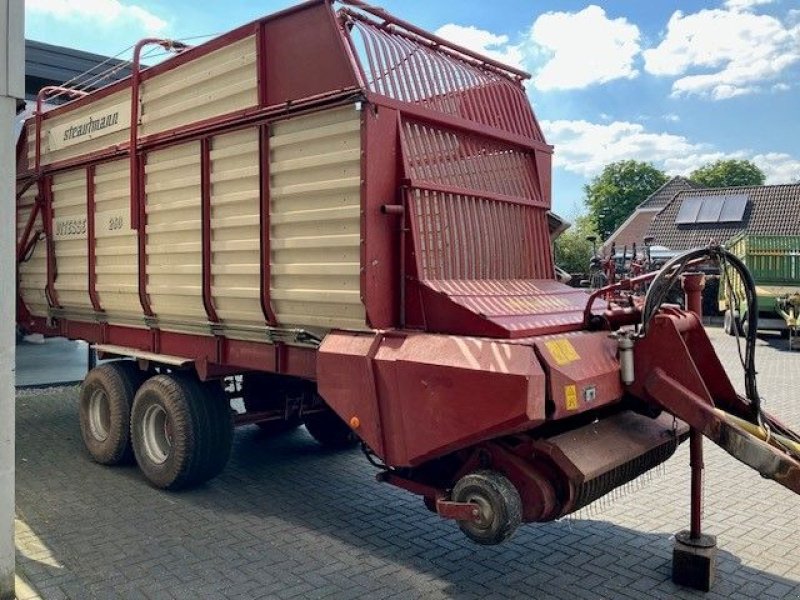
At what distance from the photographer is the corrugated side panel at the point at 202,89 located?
4.55 meters

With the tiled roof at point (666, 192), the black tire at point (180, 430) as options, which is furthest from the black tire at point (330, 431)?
the tiled roof at point (666, 192)

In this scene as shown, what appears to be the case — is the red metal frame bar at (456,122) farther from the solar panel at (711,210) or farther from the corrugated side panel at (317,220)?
the solar panel at (711,210)

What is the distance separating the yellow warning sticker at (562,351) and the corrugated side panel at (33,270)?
5.40 metres

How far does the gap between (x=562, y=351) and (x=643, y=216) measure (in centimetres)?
4565

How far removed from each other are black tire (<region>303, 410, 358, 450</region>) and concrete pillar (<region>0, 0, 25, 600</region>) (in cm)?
298

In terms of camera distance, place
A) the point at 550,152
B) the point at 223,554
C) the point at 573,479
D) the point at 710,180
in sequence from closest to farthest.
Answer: the point at 573,479, the point at 223,554, the point at 550,152, the point at 710,180

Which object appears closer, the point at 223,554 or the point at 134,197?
the point at 223,554

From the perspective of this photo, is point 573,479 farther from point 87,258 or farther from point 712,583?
point 87,258

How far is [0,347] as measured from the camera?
3457 millimetres

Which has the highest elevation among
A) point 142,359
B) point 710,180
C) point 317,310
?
point 710,180

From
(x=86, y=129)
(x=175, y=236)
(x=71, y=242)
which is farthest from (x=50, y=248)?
(x=175, y=236)

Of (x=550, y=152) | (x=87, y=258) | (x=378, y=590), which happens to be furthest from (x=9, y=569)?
(x=550, y=152)

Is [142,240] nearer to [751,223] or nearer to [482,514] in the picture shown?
[482,514]

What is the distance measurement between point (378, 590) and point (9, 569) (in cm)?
182
